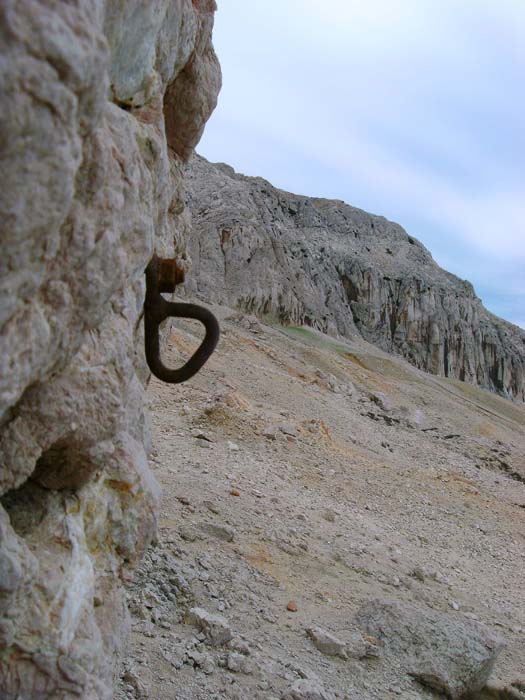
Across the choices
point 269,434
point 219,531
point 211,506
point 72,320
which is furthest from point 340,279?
point 72,320

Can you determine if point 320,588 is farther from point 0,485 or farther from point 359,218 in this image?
point 359,218

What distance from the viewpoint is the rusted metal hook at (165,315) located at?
3.41m

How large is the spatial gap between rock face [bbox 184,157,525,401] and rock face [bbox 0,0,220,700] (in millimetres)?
30443

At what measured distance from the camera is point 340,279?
63219mm

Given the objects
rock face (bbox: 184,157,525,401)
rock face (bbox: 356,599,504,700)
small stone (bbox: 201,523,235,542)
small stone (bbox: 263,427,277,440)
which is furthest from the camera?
rock face (bbox: 184,157,525,401)

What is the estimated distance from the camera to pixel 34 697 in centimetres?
249

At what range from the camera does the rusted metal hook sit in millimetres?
3414

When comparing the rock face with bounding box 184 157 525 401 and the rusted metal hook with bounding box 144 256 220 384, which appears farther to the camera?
→ the rock face with bounding box 184 157 525 401

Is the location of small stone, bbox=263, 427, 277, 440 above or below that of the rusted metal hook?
below

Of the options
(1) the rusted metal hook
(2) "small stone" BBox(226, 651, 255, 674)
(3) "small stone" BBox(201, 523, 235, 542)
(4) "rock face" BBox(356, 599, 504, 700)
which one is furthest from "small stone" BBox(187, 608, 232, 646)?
(1) the rusted metal hook

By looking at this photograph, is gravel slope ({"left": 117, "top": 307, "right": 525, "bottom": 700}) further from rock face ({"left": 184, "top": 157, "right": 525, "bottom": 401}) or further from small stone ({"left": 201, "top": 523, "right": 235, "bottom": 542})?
rock face ({"left": 184, "top": 157, "right": 525, "bottom": 401})

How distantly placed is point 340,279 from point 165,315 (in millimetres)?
60420

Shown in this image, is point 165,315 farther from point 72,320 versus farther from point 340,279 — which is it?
point 340,279

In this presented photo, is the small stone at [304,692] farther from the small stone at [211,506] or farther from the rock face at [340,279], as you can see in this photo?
the rock face at [340,279]
